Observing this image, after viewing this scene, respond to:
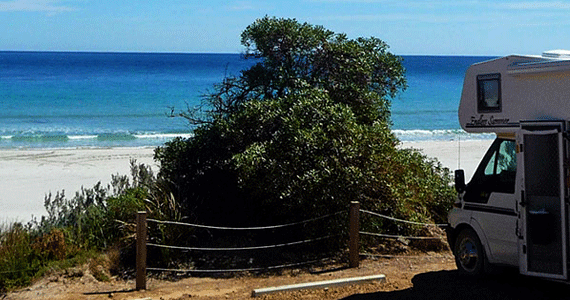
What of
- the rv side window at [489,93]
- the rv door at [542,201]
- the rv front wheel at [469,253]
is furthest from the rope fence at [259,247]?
the rv door at [542,201]

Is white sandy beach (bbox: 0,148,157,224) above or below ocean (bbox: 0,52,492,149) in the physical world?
below

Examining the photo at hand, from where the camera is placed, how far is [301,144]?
12180mm

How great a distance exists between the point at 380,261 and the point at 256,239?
2.08 m

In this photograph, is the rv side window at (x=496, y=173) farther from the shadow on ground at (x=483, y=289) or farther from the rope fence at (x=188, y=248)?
the rope fence at (x=188, y=248)

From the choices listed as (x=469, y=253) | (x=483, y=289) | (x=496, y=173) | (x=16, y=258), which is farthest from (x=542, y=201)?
(x=16, y=258)

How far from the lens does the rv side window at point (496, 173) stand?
9.59 meters

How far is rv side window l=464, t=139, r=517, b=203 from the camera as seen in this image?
9594mm

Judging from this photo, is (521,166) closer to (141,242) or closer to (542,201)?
(542,201)

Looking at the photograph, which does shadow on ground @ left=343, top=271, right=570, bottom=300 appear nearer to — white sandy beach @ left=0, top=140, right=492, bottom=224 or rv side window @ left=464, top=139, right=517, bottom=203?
rv side window @ left=464, top=139, right=517, bottom=203

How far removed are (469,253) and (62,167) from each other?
17980mm

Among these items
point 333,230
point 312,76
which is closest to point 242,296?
point 333,230

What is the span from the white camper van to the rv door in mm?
11

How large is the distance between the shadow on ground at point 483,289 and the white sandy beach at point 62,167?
905cm

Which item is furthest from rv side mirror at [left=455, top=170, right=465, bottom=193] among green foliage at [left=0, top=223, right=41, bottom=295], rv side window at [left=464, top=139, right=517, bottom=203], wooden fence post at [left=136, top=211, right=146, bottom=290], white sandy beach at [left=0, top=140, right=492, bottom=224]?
white sandy beach at [left=0, top=140, right=492, bottom=224]
